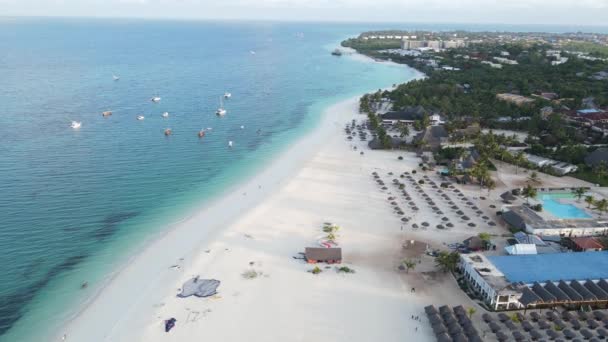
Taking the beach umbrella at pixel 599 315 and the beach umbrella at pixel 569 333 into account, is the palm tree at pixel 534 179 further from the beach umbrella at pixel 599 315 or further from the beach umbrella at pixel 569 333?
the beach umbrella at pixel 569 333

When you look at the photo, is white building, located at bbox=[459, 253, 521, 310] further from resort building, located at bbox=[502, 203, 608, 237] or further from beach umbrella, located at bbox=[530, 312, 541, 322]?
resort building, located at bbox=[502, 203, 608, 237]

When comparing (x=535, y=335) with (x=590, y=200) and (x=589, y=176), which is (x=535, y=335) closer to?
(x=590, y=200)

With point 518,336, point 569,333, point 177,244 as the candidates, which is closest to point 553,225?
point 569,333

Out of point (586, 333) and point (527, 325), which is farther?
point (527, 325)

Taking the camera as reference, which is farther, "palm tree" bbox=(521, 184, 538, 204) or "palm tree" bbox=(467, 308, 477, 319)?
"palm tree" bbox=(521, 184, 538, 204)

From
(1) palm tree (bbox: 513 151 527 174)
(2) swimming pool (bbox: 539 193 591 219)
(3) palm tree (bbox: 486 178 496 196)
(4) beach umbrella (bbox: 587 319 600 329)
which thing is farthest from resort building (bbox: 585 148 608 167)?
(4) beach umbrella (bbox: 587 319 600 329)

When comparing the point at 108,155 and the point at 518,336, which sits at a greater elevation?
the point at 108,155
